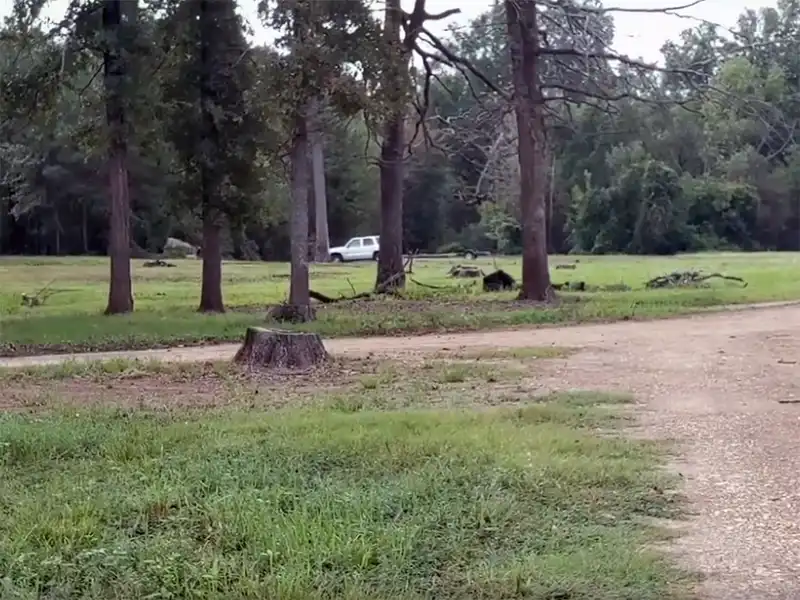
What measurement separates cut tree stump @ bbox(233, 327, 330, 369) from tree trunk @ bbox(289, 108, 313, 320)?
610cm

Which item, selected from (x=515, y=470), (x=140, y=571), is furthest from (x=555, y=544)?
(x=140, y=571)

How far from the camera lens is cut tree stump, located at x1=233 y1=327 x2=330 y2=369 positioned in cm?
1267

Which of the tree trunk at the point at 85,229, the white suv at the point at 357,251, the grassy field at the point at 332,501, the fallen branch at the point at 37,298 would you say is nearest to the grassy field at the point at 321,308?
the fallen branch at the point at 37,298

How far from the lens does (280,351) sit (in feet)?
41.6

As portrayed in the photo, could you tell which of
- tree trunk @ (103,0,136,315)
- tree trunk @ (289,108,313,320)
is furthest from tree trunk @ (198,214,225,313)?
tree trunk @ (289,108,313,320)

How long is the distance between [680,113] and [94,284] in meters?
32.6

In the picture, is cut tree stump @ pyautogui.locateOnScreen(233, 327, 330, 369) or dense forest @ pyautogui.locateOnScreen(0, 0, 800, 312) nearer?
cut tree stump @ pyautogui.locateOnScreen(233, 327, 330, 369)

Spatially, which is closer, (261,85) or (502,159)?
(261,85)

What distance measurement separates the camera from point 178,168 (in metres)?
21.2

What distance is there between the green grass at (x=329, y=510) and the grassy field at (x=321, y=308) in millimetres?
9088

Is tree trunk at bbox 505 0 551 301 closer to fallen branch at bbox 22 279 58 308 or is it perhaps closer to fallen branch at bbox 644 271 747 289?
fallen branch at bbox 644 271 747 289

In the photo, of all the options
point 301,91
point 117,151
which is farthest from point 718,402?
point 117,151

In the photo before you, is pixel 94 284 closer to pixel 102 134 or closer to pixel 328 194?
pixel 102 134

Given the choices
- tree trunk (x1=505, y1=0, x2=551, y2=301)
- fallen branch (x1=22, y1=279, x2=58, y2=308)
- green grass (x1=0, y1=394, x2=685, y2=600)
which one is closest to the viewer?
green grass (x1=0, y1=394, x2=685, y2=600)
